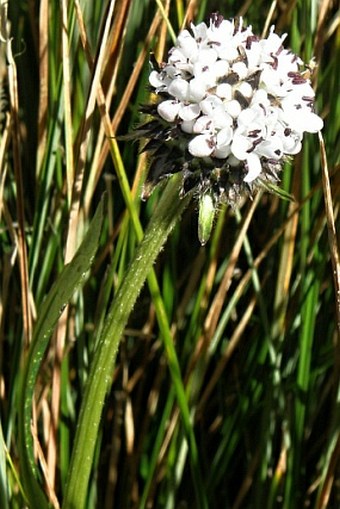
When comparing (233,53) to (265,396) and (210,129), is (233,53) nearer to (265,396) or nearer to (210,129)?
(210,129)

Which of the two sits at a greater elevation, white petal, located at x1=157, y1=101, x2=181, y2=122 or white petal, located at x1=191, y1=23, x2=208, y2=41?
white petal, located at x1=191, y1=23, x2=208, y2=41

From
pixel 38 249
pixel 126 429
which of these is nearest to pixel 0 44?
pixel 38 249

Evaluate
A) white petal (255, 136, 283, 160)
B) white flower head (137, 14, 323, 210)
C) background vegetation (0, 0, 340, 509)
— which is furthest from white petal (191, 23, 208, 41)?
background vegetation (0, 0, 340, 509)

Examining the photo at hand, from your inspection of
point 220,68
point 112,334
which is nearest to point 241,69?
point 220,68

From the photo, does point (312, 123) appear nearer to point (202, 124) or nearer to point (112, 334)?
point (202, 124)

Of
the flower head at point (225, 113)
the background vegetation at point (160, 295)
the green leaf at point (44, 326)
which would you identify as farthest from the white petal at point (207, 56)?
the background vegetation at point (160, 295)

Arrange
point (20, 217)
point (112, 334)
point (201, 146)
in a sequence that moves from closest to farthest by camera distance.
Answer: point (201, 146) < point (112, 334) < point (20, 217)

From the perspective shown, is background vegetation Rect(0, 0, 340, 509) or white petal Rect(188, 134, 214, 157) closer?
white petal Rect(188, 134, 214, 157)

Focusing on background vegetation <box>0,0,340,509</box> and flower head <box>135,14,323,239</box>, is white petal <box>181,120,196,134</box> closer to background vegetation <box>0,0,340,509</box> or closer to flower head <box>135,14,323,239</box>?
flower head <box>135,14,323,239</box>
